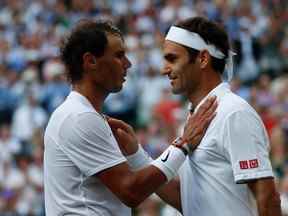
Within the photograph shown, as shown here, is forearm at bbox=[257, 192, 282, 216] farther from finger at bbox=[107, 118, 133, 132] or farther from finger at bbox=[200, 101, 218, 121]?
Result: finger at bbox=[107, 118, 133, 132]

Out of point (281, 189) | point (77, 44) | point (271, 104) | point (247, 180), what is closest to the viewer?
point (247, 180)

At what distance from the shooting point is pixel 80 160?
16.5 ft

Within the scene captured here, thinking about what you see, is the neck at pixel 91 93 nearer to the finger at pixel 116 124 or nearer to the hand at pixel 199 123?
the finger at pixel 116 124

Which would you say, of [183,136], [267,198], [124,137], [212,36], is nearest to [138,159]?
[124,137]

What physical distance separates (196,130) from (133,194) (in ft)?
1.63

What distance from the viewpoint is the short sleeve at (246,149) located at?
191 inches

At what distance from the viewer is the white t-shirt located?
5020mm

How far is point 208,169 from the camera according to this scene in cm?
507

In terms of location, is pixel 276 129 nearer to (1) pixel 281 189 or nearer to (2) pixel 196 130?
(1) pixel 281 189

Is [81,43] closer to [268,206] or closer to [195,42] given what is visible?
[195,42]

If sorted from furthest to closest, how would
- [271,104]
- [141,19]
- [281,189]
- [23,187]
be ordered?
[141,19], [23,187], [271,104], [281,189]

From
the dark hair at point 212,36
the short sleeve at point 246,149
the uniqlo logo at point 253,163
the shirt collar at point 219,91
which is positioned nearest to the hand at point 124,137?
the shirt collar at point 219,91

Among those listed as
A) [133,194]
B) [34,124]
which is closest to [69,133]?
[133,194]

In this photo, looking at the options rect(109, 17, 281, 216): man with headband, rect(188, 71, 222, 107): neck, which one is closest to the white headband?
rect(109, 17, 281, 216): man with headband
